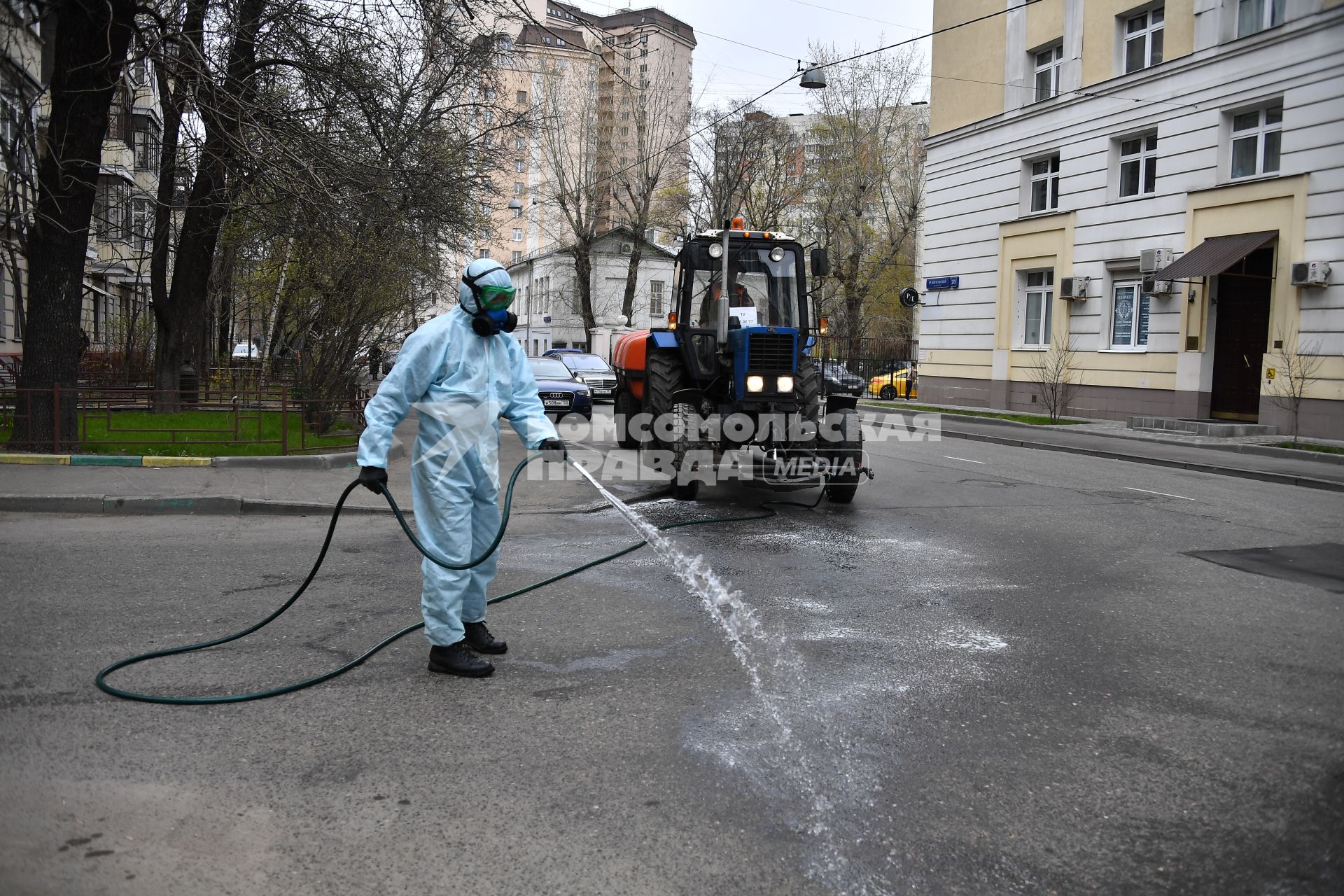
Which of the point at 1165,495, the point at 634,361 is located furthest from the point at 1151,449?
the point at 634,361

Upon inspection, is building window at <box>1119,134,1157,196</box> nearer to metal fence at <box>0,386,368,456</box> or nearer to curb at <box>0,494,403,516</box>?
metal fence at <box>0,386,368,456</box>

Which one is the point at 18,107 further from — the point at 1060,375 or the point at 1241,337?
the point at 1241,337

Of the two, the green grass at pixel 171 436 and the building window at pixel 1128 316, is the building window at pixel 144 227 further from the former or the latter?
the building window at pixel 1128 316

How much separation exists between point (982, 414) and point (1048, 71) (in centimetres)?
963

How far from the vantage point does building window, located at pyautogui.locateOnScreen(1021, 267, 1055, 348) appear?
90.4 feet

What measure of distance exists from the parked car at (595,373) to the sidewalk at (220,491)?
1529 centimetres

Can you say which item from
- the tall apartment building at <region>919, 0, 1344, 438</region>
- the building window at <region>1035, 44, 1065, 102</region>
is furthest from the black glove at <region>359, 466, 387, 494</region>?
the building window at <region>1035, 44, 1065, 102</region>

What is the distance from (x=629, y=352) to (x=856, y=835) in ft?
40.5

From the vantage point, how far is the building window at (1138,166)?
24.3m

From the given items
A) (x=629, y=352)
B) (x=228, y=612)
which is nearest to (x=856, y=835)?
(x=228, y=612)

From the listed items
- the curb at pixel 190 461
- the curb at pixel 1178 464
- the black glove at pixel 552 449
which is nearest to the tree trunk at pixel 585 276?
the curb at pixel 1178 464

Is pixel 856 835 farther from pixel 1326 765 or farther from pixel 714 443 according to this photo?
pixel 714 443

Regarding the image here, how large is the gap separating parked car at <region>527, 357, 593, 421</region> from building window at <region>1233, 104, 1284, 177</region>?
48.1 feet

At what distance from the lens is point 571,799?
352cm
